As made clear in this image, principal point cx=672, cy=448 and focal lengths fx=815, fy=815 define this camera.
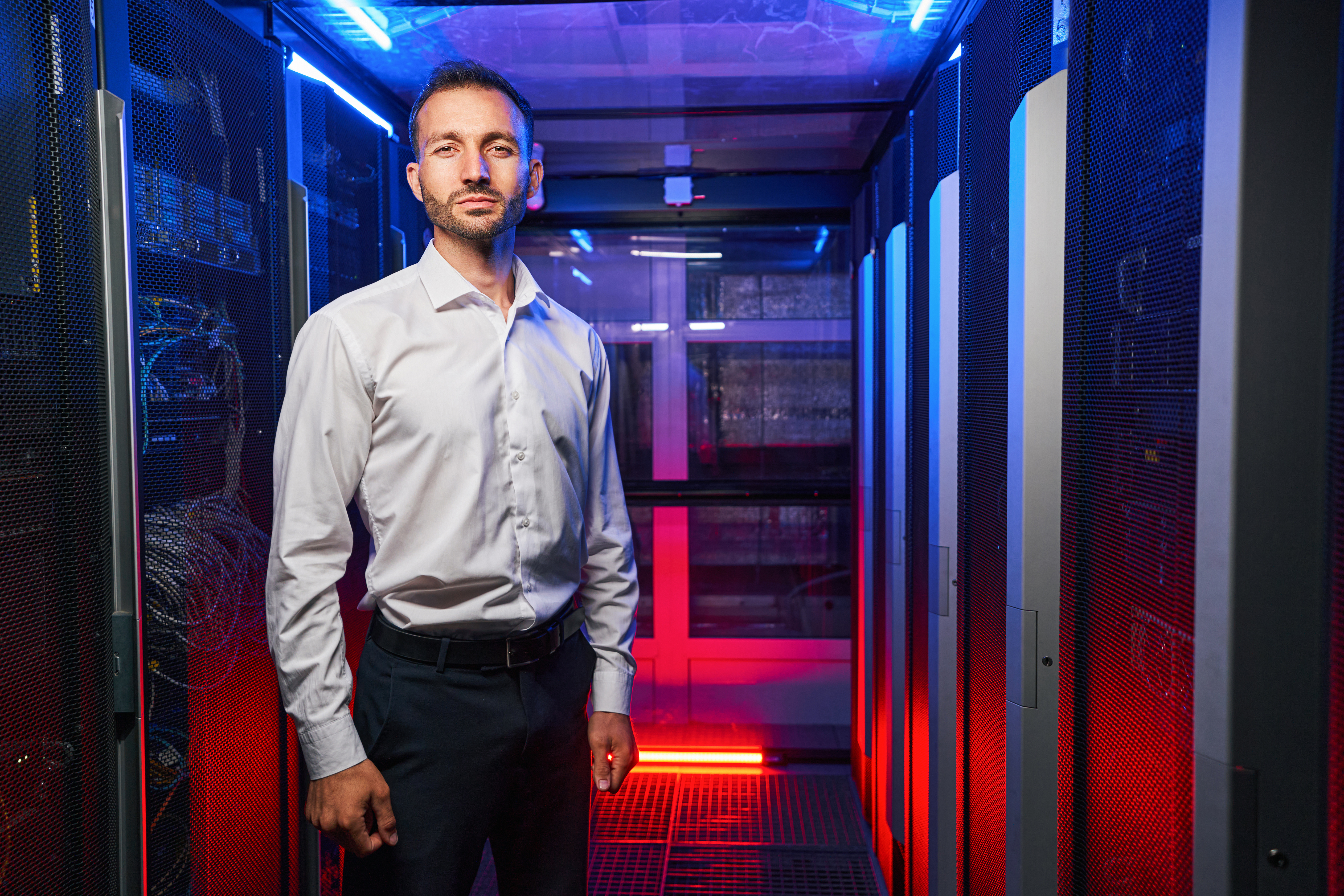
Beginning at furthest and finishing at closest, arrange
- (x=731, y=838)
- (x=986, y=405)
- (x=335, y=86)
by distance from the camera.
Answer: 1. (x=731, y=838)
2. (x=335, y=86)
3. (x=986, y=405)

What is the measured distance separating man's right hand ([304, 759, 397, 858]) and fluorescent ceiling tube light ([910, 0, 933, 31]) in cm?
191

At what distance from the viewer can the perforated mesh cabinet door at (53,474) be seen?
3.20ft

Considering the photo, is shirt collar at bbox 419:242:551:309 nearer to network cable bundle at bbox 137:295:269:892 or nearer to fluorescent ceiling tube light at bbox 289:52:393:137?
network cable bundle at bbox 137:295:269:892

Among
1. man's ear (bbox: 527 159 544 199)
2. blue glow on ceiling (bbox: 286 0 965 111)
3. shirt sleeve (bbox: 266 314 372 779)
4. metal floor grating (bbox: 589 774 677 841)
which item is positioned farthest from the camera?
metal floor grating (bbox: 589 774 677 841)

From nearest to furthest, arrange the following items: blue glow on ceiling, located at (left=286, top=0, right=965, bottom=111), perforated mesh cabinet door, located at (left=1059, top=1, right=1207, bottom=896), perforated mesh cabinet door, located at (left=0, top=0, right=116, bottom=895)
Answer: perforated mesh cabinet door, located at (left=1059, top=1, right=1207, bottom=896)
perforated mesh cabinet door, located at (left=0, top=0, right=116, bottom=895)
blue glow on ceiling, located at (left=286, top=0, right=965, bottom=111)

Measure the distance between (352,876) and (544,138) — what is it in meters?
2.48

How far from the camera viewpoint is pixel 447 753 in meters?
1.23

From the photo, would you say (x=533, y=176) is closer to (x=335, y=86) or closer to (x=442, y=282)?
(x=442, y=282)

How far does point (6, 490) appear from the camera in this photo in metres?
0.96

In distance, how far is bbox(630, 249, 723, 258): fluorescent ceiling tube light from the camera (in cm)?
388

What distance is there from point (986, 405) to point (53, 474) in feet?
4.56

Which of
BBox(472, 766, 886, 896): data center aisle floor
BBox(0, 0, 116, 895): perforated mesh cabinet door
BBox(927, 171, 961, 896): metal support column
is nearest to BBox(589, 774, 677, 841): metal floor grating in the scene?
BBox(472, 766, 886, 896): data center aisle floor

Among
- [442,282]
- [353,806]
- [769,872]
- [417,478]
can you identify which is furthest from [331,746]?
[769,872]

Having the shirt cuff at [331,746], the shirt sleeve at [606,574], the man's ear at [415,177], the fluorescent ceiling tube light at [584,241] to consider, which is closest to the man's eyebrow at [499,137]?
the man's ear at [415,177]
